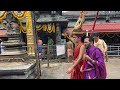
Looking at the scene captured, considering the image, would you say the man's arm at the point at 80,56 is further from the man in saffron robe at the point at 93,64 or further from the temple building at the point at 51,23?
the temple building at the point at 51,23

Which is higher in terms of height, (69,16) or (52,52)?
(69,16)

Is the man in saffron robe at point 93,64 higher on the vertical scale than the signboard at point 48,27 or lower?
lower

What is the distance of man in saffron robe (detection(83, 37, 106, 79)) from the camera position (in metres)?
4.14

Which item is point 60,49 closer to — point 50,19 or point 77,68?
point 50,19

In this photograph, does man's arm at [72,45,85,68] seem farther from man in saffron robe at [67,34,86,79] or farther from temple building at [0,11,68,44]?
temple building at [0,11,68,44]

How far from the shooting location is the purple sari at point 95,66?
13.6ft

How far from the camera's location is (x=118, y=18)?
18.7 metres

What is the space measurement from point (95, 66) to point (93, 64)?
0.05m

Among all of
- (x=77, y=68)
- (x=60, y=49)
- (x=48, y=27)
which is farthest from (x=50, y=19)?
(x=77, y=68)

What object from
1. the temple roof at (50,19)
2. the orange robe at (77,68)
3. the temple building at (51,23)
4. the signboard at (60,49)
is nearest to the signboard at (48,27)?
the temple building at (51,23)

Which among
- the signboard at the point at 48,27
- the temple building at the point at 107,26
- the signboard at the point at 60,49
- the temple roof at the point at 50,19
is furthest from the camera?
the temple building at the point at 107,26
